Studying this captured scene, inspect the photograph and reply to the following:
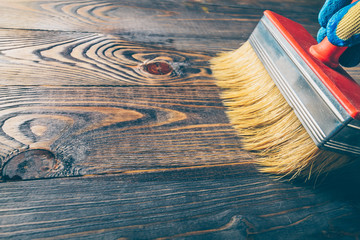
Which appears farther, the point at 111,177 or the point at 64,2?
the point at 64,2

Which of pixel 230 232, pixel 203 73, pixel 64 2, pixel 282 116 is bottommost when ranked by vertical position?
pixel 230 232

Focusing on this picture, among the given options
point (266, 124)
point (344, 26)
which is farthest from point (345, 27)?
point (266, 124)

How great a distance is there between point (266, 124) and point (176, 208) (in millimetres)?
436

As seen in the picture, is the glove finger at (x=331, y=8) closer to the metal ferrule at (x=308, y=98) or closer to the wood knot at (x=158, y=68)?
the metal ferrule at (x=308, y=98)

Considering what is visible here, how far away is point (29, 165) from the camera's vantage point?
69 centimetres

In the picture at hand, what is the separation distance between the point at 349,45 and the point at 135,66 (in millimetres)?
727

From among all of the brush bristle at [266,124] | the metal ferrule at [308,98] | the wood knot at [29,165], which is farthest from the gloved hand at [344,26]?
the wood knot at [29,165]

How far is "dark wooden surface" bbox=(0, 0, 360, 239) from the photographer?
0.65 meters

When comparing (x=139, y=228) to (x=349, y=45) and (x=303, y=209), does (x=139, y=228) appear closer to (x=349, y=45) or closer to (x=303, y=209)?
(x=303, y=209)

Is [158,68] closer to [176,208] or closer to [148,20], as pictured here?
[148,20]

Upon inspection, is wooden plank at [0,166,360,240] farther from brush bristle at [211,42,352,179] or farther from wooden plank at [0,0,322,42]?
wooden plank at [0,0,322,42]

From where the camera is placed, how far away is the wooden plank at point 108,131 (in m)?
0.72

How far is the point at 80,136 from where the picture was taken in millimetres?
780

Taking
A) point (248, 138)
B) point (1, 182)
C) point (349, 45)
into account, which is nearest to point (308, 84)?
point (349, 45)
